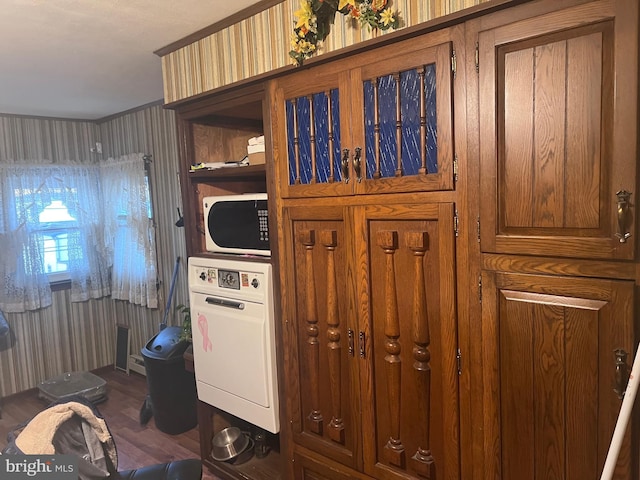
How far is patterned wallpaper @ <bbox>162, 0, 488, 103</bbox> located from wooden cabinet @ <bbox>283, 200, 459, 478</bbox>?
61cm

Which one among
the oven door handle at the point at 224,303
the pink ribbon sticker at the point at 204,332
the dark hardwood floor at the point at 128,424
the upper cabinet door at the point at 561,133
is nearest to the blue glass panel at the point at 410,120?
the upper cabinet door at the point at 561,133

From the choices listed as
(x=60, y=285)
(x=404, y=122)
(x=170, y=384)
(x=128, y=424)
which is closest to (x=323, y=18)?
(x=404, y=122)

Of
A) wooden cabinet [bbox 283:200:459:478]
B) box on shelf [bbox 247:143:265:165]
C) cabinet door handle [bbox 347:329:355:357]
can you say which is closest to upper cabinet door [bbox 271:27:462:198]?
wooden cabinet [bbox 283:200:459:478]

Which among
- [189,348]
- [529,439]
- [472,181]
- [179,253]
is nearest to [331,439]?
[529,439]

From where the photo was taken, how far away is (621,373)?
126 cm

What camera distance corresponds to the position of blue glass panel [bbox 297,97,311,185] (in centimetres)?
194

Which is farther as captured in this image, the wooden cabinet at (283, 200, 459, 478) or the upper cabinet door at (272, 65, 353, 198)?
the upper cabinet door at (272, 65, 353, 198)

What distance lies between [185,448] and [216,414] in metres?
0.60

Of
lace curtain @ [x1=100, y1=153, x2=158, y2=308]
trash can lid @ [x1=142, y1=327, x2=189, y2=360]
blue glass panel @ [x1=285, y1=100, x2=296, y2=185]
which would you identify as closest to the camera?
blue glass panel @ [x1=285, y1=100, x2=296, y2=185]

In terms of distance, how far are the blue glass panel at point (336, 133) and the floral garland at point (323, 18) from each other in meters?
0.20

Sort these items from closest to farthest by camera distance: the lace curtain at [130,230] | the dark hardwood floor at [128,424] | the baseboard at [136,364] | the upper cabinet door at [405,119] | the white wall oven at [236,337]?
the upper cabinet door at [405,119], the white wall oven at [236,337], the dark hardwood floor at [128,424], the lace curtain at [130,230], the baseboard at [136,364]

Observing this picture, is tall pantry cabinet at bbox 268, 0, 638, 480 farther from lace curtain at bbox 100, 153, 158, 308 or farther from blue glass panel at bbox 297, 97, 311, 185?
lace curtain at bbox 100, 153, 158, 308

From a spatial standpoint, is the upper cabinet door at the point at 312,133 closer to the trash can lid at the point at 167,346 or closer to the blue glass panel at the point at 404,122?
the blue glass panel at the point at 404,122

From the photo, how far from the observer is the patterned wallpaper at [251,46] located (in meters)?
1.55
